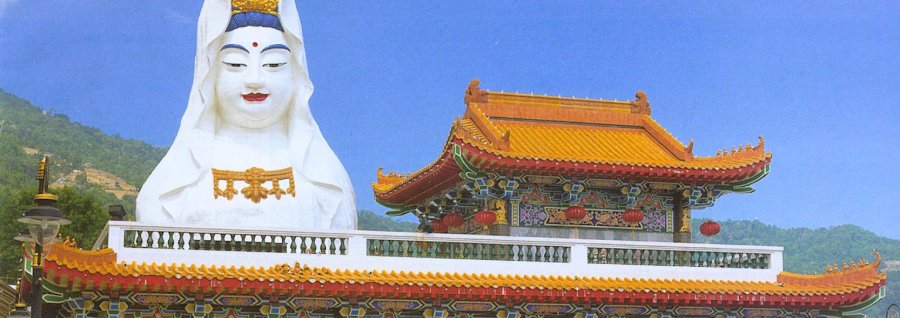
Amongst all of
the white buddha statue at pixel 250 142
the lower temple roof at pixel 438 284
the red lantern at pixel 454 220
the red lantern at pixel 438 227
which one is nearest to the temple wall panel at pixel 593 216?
the lower temple roof at pixel 438 284

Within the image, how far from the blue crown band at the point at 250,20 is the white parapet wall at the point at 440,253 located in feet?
13.5

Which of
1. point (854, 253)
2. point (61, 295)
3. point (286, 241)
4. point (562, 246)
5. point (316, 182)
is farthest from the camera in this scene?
point (854, 253)

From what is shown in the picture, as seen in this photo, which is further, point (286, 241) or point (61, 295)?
point (286, 241)

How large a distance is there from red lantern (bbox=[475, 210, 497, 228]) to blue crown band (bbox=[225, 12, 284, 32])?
14.8 feet

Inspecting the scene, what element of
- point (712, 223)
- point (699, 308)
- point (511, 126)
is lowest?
point (699, 308)

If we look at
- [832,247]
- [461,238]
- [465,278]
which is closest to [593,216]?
[461,238]

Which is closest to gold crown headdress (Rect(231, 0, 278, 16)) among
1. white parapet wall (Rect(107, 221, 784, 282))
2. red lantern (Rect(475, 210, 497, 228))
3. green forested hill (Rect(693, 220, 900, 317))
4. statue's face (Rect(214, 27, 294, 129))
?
statue's face (Rect(214, 27, 294, 129))

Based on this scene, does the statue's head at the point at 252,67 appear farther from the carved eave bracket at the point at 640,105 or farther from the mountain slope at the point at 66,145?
the mountain slope at the point at 66,145

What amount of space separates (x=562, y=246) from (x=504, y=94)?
4269 millimetres

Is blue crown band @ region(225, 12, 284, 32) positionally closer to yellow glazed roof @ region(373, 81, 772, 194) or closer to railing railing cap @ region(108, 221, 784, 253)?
yellow glazed roof @ region(373, 81, 772, 194)

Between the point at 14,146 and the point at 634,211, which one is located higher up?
the point at 14,146

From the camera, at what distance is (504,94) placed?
21.4m

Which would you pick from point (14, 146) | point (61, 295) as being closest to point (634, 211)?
point (61, 295)

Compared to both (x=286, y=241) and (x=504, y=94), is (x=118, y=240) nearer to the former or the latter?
(x=286, y=241)
